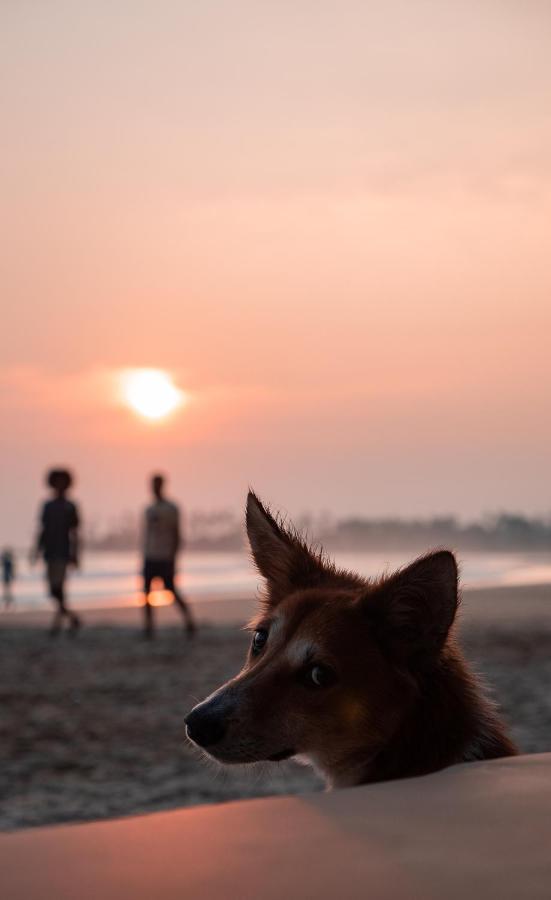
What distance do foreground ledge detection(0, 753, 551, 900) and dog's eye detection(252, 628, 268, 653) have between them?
5.19ft

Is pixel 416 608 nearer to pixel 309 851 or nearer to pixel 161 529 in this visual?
pixel 309 851

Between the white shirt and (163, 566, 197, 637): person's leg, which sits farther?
(163, 566, 197, 637): person's leg

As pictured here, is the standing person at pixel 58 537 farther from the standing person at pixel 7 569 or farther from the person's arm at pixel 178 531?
the standing person at pixel 7 569

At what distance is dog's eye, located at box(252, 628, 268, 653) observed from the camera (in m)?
4.07

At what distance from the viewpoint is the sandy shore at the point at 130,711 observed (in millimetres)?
9516

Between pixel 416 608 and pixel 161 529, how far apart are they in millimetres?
16378

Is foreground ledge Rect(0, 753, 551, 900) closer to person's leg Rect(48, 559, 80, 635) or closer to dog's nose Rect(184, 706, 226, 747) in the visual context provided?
dog's nose Rect(184, 706, 226, 747)

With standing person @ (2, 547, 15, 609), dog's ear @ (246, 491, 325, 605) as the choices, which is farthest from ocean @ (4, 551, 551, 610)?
dog's ear @ (246, 491, 325, 605)

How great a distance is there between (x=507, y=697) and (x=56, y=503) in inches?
387

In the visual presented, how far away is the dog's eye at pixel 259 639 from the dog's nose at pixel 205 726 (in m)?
0.45

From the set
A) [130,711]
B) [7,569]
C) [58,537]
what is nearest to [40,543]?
[58,537]

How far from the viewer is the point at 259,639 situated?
409 centimetres

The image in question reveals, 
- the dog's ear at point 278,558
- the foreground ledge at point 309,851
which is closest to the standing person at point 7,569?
the dog's ear at point 278,558

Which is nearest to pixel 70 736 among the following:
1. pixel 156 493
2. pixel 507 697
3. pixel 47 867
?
pixel 507 697
